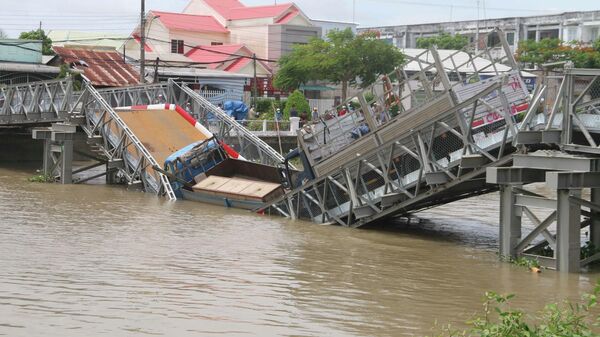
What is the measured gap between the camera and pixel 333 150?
2484cm

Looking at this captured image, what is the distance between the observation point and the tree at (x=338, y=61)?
67.5 metres

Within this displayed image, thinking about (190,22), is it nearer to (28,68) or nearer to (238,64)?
(238,64)

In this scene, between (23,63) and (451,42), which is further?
(451,42)

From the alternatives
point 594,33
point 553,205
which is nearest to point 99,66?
point 553,205

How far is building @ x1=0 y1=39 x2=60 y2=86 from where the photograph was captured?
57.9 metres

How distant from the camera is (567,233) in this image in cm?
1803

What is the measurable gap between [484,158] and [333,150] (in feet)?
16.1

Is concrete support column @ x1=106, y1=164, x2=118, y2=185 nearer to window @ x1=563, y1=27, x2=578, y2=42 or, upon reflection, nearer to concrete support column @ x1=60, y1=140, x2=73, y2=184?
concrete support column @ x1=60, y1=140, x2=73, y2=184

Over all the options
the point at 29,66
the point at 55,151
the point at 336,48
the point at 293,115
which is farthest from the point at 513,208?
the point at 336,48

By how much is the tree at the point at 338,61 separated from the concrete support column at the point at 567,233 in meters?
49.2

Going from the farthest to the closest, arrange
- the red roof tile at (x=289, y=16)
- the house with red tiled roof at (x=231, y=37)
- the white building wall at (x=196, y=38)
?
the red roof tile at (x=289, y=16) → the white building wall at (x=196, y=38) → the house with red tiled roof at (x=231, y=37)

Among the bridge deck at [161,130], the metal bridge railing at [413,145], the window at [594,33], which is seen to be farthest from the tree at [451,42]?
the metal bridge railing at [413,145]

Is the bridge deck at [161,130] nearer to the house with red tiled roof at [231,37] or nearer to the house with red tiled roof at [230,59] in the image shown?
the house with red tiled roof at [230,59]

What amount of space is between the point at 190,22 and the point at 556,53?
27714mm
